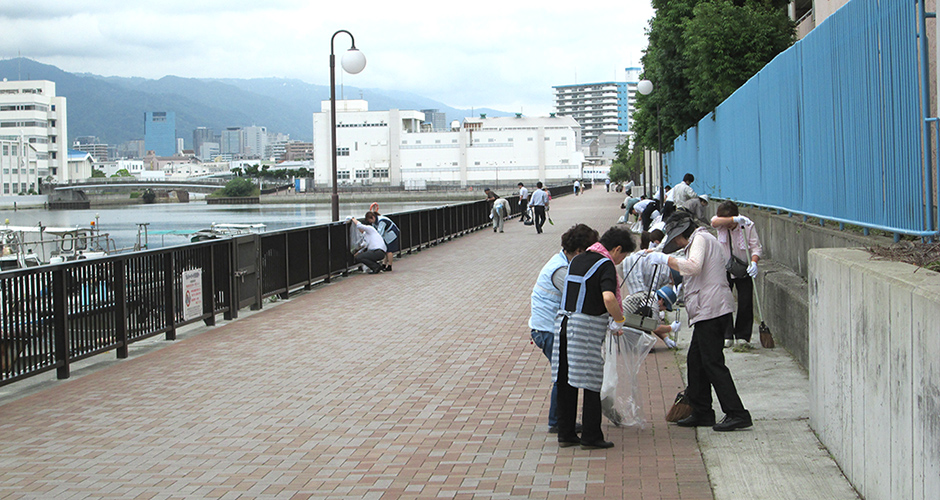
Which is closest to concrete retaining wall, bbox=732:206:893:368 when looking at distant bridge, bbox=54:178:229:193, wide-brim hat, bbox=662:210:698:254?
wide-brim hat, bbox=662:210:698:254

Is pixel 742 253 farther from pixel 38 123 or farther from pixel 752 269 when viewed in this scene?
pixel 38 123

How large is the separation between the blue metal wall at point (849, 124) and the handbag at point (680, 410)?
2006 millimetres

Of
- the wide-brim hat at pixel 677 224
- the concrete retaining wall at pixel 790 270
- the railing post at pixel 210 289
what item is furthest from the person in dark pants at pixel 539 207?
the wide-brim hat at pixel 677 224

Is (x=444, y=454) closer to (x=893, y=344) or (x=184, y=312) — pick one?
(x=893, y=344)

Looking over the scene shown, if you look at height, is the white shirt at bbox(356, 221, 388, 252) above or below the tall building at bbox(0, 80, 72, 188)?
below

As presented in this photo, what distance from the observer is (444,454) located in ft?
19.9

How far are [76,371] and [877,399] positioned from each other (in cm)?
771

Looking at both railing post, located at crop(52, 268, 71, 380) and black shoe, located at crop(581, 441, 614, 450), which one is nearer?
black shoe, located at crop(581, 441, 614, 450)

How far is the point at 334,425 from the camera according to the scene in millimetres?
6918

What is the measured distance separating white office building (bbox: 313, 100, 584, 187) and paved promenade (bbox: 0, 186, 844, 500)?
14017cm

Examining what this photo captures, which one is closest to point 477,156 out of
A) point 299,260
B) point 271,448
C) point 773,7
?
point 773,7

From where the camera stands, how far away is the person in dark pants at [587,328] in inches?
231

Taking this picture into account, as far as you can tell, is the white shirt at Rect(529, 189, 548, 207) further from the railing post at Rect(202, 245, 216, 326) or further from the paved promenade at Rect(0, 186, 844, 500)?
the railing post at Rect(202, 245, 216, 326)

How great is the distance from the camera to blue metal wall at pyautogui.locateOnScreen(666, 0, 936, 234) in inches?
259
